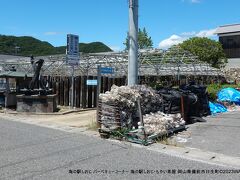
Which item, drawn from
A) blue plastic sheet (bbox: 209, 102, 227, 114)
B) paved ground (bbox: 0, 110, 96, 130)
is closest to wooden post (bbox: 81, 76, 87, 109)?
paved ground (bbox: 0, 110, 96, 130)

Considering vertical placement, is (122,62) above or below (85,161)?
above

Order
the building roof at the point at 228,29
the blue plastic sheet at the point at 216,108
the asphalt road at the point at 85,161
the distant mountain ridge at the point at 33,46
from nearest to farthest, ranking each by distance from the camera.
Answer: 1. the asphalt road at the point at 85,161
2. the blue plastic sheet at the point at 216,108
3. the building roof at the point at 228,29
4. the distant mountain ridge at the point at 33,46

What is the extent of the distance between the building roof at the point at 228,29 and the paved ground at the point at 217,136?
81.1 feet

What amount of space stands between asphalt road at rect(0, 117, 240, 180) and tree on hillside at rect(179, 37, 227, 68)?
26.5 meters

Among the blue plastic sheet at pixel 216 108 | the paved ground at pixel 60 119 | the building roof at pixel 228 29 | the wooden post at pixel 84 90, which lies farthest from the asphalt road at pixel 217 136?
the building roof at pixel 228 29

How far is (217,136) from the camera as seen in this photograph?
9.59 m

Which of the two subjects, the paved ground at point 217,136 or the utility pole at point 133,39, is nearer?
the paved ground at point 217,136

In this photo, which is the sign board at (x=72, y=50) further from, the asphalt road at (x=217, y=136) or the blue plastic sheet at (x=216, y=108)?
the blue plastic sheet at (x=216, y=108)

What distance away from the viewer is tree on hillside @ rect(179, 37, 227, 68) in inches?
1313

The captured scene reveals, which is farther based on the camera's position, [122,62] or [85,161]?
[122,62]

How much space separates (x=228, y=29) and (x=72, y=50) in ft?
84.0

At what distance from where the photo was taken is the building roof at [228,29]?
1391 inches

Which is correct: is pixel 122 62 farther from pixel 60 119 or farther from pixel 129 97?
pixel 129 97

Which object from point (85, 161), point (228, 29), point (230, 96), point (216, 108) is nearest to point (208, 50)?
point (228, 29)
